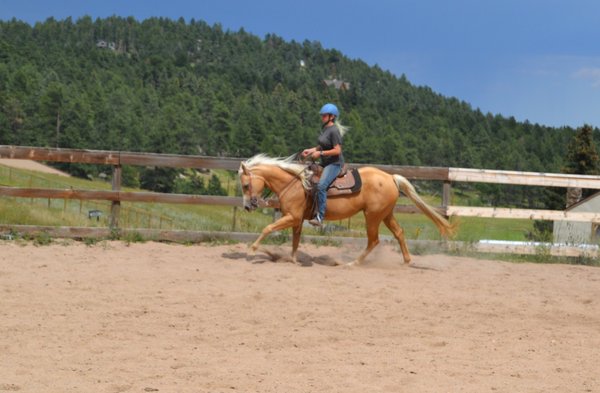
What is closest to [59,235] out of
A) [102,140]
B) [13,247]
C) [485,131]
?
[13,247]

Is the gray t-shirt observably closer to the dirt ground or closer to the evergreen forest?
the dirt ground

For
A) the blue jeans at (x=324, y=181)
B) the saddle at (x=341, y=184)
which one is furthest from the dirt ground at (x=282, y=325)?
the saddle at (x=341, y=184)

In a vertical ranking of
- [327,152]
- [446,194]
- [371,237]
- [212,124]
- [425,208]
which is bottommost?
[371,237]

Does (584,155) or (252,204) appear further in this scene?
(584,155)

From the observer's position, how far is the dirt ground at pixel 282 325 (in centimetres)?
470

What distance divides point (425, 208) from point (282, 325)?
4753 mm

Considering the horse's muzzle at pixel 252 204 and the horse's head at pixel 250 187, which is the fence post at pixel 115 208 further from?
the horse's muzzle at pixel 252 204

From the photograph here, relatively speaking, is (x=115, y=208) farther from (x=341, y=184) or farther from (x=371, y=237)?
(x=371, y=237)

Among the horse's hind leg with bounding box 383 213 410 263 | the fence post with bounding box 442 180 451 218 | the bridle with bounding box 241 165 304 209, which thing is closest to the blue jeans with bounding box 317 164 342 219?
the bridle with bounding box 241 165 304 209

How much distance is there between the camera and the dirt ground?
4.70m

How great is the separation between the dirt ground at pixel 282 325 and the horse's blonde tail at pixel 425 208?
0.78 m

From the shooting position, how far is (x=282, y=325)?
6191 mm

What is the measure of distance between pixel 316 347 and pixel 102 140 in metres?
117

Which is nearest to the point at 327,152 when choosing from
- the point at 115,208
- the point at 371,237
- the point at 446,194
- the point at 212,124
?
Result: the point at 371,237
